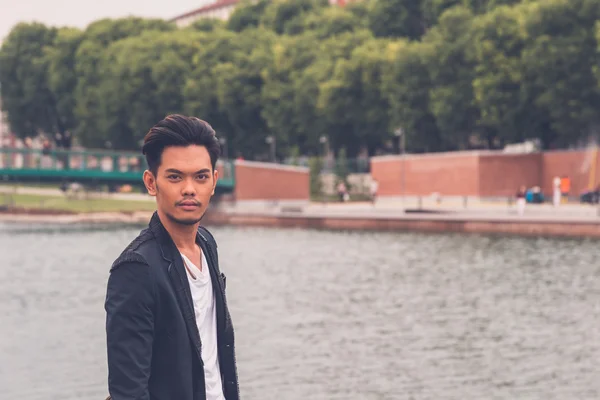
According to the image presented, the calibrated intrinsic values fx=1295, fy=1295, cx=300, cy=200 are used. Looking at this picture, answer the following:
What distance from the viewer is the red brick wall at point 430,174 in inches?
2931

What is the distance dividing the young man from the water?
664 inches

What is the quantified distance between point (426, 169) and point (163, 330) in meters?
72.9

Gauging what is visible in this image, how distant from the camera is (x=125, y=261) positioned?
17.3 ft

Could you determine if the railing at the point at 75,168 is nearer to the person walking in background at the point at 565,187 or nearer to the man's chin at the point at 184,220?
the person walking in background at the point at 565,187

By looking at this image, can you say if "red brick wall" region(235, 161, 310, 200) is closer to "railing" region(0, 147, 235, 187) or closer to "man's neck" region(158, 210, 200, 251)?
"railing" region(0, 147, 235, 187)

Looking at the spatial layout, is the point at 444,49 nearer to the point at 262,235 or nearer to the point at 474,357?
the point at 262,235

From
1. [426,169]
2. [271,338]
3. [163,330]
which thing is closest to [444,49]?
[426,169]

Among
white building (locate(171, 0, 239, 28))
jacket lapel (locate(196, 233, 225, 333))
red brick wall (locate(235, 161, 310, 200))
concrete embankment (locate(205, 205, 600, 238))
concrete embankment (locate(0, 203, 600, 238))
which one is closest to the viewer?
jacket lapel (locate(196, 233, 225, 333))

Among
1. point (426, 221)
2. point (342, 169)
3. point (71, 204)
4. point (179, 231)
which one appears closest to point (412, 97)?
point (342, 169)

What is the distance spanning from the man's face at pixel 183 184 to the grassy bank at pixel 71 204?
79697mm

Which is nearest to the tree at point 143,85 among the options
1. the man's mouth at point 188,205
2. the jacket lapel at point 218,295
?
the jacket lapel at point 218,295

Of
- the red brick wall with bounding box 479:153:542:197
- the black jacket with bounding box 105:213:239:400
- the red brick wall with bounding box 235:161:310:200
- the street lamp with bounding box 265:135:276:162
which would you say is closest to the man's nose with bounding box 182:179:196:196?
the black jacket with bounding box 105:213:239:400

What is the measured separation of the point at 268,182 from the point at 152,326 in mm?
78355

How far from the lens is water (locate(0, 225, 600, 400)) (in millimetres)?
24188
